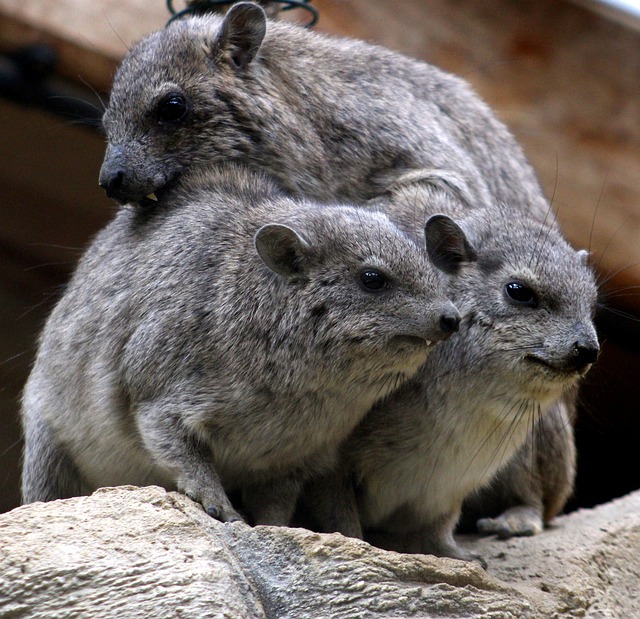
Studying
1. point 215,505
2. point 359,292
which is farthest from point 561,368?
point 215,505

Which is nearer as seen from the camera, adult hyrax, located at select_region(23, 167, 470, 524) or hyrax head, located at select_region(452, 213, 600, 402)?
adult hyrax, located at select_region(23, 167, 470, 524)

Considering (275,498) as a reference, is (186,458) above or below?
above

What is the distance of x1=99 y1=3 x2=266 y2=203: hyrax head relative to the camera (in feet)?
19.5

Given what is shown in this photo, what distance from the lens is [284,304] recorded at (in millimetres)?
5328

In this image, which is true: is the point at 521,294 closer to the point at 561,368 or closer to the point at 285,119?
the point at 561,368

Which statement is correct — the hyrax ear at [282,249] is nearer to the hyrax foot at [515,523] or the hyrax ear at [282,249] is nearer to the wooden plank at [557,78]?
the hyrax foot at [515,523]

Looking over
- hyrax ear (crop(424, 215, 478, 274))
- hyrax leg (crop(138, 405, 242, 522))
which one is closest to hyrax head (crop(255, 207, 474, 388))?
hyrax ear (crop(424, 215, 478, 274))

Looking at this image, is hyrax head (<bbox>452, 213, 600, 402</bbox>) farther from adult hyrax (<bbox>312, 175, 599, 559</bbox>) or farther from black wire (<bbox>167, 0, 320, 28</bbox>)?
black wire (<bbox>167, 0, 320, 28</bbox>)

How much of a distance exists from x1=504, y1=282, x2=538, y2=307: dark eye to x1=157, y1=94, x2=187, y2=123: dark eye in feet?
6.27

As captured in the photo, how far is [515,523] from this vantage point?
6793 mm

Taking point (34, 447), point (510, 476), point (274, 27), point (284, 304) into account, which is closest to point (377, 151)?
point (274, 27)

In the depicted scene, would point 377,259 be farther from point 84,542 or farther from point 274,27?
point 274,27

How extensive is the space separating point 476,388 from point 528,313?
16.9 inches

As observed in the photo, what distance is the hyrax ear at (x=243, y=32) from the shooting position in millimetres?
6367
